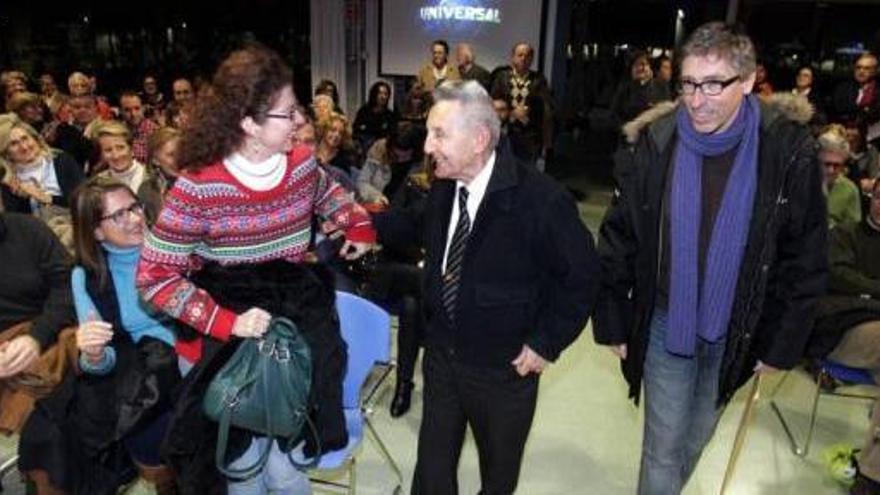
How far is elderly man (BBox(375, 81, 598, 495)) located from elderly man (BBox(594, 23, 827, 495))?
19 cm

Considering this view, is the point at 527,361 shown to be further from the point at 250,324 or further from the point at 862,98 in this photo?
the point at 862,98

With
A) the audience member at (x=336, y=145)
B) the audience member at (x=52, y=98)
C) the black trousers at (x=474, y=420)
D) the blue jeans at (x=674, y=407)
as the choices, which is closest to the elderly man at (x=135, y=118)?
the audience member at (x=52, y=98)

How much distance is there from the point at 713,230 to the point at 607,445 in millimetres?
1465

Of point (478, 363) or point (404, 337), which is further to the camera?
point (404, 337)

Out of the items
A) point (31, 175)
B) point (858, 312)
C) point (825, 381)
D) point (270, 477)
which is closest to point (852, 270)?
point (858, 312)

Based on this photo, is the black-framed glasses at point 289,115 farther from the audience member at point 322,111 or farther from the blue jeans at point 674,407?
the audience member at point 322,111

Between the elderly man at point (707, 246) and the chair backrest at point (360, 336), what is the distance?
66cm

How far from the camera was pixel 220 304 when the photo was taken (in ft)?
5.69

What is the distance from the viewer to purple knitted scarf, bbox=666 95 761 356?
182 cm

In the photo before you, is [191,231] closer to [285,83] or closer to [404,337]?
[285,83]

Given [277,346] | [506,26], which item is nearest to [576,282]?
[277,346]

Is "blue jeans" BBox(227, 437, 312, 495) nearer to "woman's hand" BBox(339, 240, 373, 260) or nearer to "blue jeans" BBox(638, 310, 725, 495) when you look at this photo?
"woman's hand" BBox(339, 240, 373, 260)

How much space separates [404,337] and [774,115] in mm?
1873

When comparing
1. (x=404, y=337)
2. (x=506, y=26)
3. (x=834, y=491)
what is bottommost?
(x=834, y=491)
